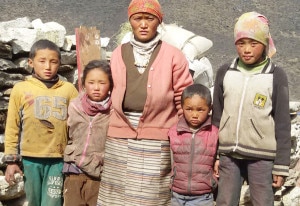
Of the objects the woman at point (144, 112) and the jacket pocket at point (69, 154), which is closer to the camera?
the woman at point (144, 112)

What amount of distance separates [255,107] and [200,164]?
0.51 meters

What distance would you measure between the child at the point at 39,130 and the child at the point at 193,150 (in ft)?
2.74

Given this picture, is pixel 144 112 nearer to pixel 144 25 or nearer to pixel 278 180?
pixel 144 25

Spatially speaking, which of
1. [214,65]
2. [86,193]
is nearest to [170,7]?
[214,65]

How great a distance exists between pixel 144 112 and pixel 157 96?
135mm

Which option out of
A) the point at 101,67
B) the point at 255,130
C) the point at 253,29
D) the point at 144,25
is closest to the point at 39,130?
the point at 101,67

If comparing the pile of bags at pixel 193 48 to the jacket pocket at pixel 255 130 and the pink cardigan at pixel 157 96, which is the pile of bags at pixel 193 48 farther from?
the jacket pocket at pixel 255 130

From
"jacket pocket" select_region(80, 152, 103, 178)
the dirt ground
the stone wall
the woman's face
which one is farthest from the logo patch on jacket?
the dirt ground

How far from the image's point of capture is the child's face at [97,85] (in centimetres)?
333

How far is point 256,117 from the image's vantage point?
305 centimetres

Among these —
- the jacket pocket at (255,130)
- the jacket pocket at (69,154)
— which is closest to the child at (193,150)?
the jacket pocket at (255,130)

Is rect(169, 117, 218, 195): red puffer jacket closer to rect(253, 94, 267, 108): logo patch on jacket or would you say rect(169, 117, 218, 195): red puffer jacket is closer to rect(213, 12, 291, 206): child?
rect(213, 12, 291, 206): child

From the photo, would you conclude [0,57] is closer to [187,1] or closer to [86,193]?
[86,193]

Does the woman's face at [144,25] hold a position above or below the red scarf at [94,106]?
above
